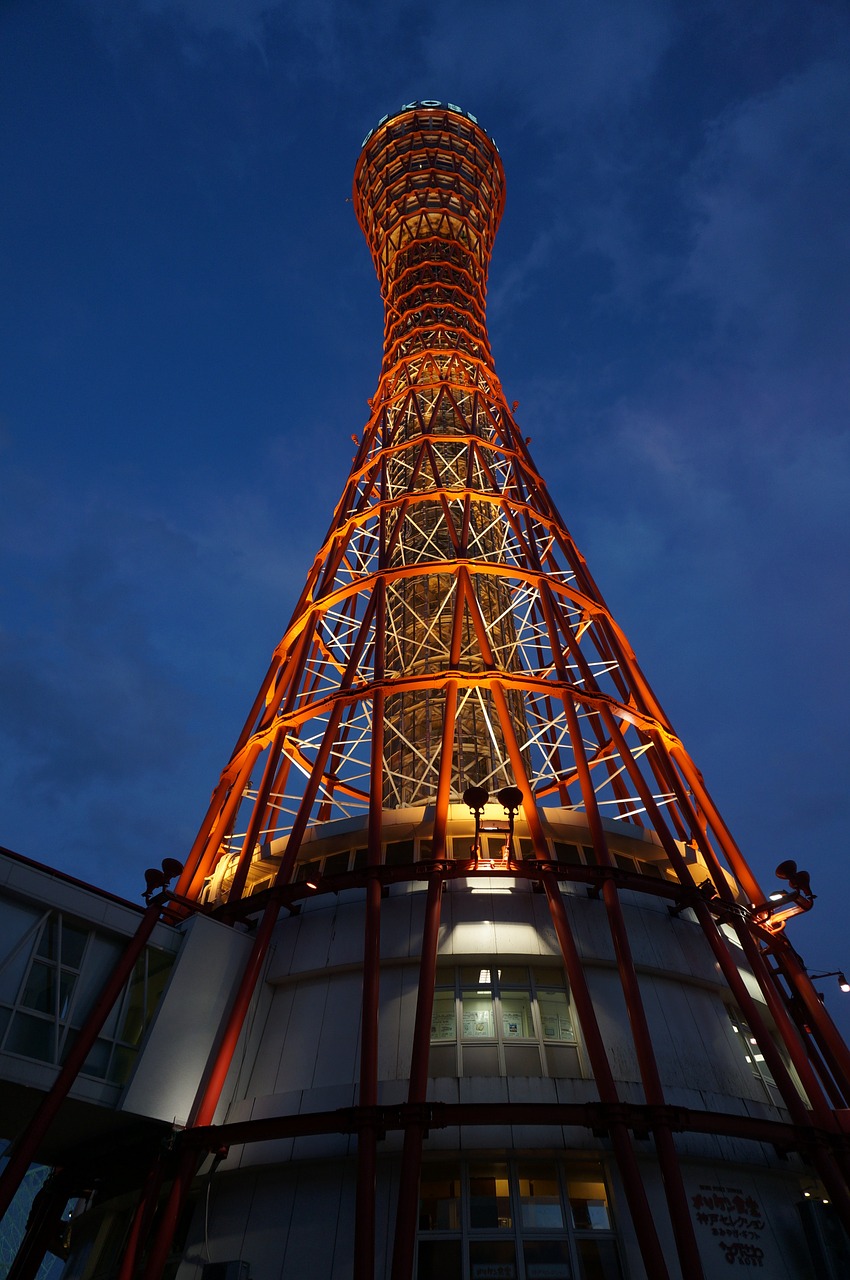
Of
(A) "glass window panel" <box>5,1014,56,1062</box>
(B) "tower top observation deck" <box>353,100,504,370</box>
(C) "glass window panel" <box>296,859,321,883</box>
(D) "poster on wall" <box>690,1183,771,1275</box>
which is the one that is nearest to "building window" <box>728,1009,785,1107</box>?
(D) "poster on wall" <box>690,1183,771,1275</box>

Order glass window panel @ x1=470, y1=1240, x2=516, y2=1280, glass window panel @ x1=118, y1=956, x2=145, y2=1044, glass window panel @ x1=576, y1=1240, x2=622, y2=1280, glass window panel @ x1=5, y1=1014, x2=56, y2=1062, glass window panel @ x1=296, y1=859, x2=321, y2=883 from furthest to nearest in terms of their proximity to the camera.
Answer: glass window panel @ x1=296, y1=859, x2=321, y2=883 < glass window panel @ x1=118, y1=956, x2=145, y2=1044 < glass window panel @ x1=5, y1=1014, x2=56, y2=1062 < glass window panel @ x1=576, y1=1240, x2=622, y2=1280 < glass window panel @ x1=470, y1=1240, x2=516, y2=1280

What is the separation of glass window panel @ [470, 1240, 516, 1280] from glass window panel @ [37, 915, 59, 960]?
8.87 m

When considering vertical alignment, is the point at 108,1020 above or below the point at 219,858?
below

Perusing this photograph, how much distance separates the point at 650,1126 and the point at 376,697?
11262mm

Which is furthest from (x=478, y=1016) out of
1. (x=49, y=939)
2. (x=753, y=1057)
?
(x=49, y=939)

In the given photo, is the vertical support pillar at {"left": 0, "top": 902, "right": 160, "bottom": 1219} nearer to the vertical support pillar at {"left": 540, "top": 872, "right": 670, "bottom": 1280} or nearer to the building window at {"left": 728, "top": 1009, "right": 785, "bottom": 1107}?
the vertical support pillar at {"left": 540, "top": 872, "right": 670, "bottom": 1280}

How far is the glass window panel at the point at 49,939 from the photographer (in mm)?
15906

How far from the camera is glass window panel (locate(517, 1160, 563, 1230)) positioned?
46.3ft

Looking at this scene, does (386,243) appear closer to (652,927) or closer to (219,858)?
(219,858)

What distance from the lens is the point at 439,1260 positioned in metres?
13.8

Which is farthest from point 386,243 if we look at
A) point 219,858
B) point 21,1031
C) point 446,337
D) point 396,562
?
point 21,1031

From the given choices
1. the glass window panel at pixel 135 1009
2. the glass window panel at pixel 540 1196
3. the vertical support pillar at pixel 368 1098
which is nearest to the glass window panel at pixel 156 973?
the glass window panel at pixel 135 1009

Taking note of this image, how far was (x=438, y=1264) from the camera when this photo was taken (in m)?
13.8

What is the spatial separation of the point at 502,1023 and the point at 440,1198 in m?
3.34
